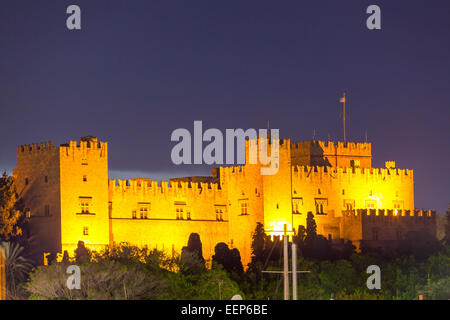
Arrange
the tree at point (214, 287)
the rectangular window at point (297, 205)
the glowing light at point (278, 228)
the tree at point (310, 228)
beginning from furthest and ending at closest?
the rectangular window at point (297, 205), the glowing light at point (278, 228), the tree at point (310, 228), the tree at point (214, 287)

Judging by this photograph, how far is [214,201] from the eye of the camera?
3150 inches

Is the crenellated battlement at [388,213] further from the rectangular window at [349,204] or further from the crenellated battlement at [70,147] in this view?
the crenellated battlement at [70,147]

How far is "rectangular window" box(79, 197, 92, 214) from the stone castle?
0.18 ft

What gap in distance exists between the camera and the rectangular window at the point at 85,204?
238 feet

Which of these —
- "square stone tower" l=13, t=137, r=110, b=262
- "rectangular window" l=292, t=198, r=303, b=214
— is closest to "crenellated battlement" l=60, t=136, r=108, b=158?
"square stone tower" l=13, t=137, r=110, b=262

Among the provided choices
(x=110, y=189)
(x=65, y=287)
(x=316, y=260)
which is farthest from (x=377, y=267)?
(x=65, y=287)

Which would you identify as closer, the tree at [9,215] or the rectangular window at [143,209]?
the tree at [9,215]

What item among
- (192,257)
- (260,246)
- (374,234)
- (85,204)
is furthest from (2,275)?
(374,234)

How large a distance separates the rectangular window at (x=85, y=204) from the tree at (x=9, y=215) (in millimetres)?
3270

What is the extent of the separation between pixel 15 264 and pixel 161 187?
12.6 meters

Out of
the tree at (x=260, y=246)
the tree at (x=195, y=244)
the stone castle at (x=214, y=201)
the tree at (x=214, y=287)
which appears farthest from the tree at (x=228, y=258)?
the tree at (x=214, y=287)

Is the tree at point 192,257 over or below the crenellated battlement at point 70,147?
below

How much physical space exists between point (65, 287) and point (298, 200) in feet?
82.6
